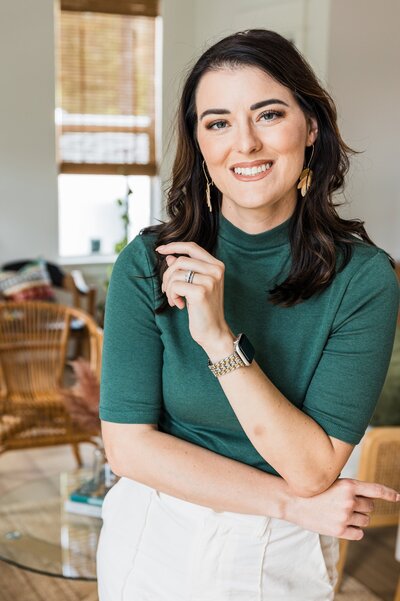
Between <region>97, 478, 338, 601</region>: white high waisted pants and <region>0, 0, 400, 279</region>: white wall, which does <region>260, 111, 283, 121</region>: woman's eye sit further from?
<region>0, 0, 400, 279</region>: white wall

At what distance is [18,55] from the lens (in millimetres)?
6176

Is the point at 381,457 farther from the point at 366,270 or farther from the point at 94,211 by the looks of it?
the point at 94,211

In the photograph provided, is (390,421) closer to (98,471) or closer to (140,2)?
(98,471)

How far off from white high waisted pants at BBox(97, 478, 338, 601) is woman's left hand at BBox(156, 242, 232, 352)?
0.30m

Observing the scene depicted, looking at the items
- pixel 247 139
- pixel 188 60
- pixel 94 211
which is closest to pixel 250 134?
pixel 247 139

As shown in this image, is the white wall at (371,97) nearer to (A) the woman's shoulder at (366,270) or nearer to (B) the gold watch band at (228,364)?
(A) the woman's shoulder at (366,270)

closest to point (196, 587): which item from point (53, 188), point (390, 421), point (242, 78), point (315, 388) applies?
point (315, 388)

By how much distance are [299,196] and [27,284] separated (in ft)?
15.8

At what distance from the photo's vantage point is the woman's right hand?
124 cm

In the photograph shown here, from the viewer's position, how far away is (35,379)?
12.7ft

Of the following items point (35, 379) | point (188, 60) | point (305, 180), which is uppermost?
point (188, 60)

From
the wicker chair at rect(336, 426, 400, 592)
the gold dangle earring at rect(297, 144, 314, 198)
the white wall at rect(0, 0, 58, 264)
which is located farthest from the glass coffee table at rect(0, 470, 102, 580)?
the white wall at rect(0, 0, 58, 264)

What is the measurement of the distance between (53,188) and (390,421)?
154 inches

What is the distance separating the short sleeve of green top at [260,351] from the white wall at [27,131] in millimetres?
5242
